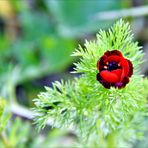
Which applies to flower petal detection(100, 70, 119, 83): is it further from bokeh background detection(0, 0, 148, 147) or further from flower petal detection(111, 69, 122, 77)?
bokeh background detection(0, 0, 148, 147)

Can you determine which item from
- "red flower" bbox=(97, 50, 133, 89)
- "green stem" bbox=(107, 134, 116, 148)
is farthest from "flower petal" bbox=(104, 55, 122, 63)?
"green stem" bbox=(107, 134, 116, 148)

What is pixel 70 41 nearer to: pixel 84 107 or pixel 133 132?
pixel 133 132

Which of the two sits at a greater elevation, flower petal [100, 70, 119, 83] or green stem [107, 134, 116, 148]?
green stem [107, 134, 116, 148]

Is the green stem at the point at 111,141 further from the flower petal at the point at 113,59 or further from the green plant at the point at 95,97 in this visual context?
the flower petal at the point at 113,59

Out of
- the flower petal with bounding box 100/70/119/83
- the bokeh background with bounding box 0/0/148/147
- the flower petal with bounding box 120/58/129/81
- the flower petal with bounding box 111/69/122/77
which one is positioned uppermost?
the bokeh background with bounding box 0/0/148/147

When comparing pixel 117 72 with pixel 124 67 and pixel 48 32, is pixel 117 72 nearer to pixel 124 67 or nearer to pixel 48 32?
pixel 124 67

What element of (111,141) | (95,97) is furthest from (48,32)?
(95,97)

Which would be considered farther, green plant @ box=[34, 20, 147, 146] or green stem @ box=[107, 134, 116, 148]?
green stem @ box=[107, 134, 116, 148]

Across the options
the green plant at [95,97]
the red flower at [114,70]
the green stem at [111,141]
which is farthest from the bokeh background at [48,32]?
the red flower at [114,70]
